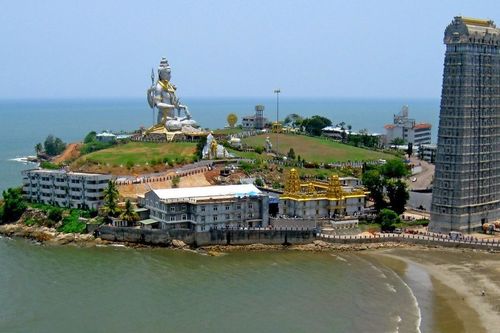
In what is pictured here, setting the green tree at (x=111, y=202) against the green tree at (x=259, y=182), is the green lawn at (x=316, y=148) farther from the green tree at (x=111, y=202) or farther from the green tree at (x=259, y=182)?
the green tree at (x=111, y=202)

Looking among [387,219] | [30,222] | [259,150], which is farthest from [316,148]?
[30,222]

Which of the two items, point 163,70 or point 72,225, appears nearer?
point 72,225

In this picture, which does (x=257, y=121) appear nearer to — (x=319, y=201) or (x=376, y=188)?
(x=376, y=188)

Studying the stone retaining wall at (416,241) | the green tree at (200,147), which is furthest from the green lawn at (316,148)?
the stone retaining wall at (416,241)

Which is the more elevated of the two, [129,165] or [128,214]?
[129,165]

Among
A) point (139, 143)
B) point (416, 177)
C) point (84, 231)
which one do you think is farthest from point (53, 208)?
point (416, 177)

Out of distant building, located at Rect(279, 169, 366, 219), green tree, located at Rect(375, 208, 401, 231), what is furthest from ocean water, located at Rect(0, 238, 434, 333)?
green tree, located at Rect(375, 208, 401, 231)
